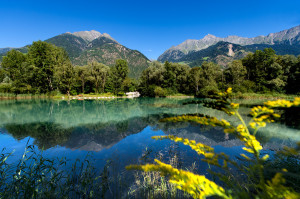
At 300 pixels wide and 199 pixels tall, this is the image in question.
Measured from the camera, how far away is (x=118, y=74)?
2106 inches

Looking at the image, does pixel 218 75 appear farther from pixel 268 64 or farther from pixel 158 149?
pixel 158 149

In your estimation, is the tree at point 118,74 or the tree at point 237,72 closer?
the tree at point 237,72

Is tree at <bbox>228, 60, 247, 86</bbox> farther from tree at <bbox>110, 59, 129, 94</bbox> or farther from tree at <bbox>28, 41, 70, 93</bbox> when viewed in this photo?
tree at <bbox>28, 41, 70, 93</bbox>

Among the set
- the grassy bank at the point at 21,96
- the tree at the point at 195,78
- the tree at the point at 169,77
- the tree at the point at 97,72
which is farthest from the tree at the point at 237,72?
the grassy bank at the point at 21,96

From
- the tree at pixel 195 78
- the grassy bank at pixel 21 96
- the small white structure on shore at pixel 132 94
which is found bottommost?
the small white structure on shore at pixel 132 94

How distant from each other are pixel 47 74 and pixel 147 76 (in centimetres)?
3324

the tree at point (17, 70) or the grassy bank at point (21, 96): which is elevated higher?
the tree at point (17, 70)

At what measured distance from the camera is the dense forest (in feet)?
134

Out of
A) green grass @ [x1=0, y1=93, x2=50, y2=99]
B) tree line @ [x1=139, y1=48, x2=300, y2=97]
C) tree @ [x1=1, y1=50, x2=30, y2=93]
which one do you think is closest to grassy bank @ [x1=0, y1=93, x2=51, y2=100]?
green grass @ [x1=0, y1=93, x2=50, y2=99]

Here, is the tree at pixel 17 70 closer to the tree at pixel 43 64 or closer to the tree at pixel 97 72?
the tree at pixel 43 64

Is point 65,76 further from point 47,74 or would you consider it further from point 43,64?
point 43,64

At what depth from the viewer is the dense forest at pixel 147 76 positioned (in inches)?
1606

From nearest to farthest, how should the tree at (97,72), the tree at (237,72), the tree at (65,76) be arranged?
the tree at (65,76) → the tree at (237,72) → the tree at (97,72)

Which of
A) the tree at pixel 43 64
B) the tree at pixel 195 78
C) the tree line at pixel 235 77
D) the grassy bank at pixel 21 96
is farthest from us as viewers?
the tree at pixel 195 78
